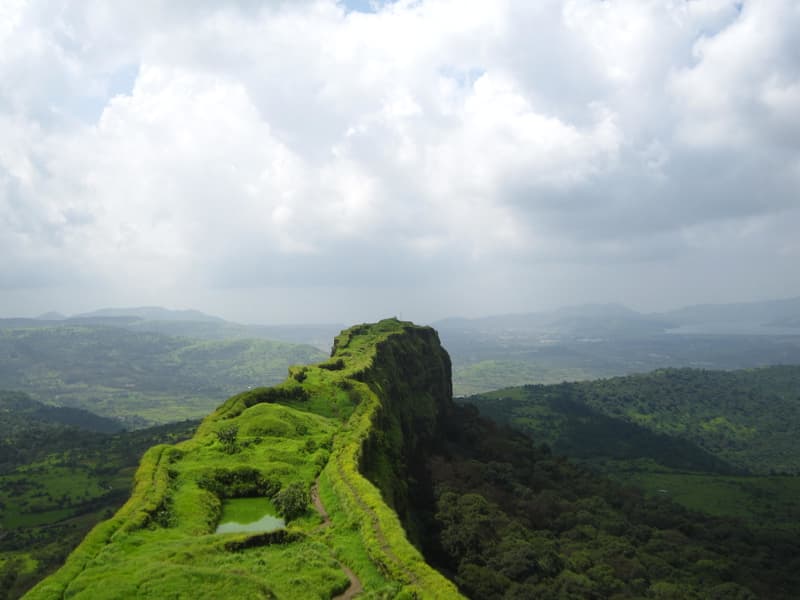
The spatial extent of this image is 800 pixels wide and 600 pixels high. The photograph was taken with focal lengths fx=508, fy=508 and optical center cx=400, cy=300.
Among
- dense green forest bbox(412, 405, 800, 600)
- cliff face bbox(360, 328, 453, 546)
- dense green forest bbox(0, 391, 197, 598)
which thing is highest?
cliff face bbox(360, 328, 453, 546)

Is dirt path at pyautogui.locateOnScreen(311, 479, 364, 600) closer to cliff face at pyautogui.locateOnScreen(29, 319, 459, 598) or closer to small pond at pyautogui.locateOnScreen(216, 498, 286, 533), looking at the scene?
cliff face at pyautogui.locateOnScreen(29, 319, 459, 598)

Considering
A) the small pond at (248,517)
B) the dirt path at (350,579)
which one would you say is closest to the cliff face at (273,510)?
the dirt path at (350,579)

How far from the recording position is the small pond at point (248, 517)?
3030 centimetres

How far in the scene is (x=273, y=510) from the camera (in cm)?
3281

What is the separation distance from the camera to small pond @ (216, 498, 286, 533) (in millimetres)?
30295

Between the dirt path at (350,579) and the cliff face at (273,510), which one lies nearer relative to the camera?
the cliff face at (273,510)

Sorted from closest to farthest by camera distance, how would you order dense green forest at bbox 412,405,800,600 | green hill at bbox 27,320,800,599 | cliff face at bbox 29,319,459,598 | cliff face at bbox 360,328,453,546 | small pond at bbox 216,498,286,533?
cliff face at bbox 29,319,459,598
green hill at bbox 27,320,800,599
small pond at bbox 216,498,286,533
cliff face at bbox 360,328,453,546
dense green forest at bbox 412,405,800,600

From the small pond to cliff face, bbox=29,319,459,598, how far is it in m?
0.41

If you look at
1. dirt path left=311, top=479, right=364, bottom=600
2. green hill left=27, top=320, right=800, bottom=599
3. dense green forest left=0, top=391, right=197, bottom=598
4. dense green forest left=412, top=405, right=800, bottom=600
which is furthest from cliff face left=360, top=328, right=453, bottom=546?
dense green forest left=0, top=391, right=197, bottom=598

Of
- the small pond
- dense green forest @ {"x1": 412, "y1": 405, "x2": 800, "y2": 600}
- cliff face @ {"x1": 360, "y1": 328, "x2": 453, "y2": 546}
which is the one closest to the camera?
the small pond

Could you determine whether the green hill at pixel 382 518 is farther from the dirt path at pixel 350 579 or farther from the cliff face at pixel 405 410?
the cliff face at pixel 405 410

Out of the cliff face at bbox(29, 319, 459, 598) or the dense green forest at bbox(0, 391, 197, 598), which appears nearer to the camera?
the cliff face at bbox(29, 319, 459, 598)

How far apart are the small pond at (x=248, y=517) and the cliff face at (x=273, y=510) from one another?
0.41m

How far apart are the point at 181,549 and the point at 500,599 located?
32.2 m
